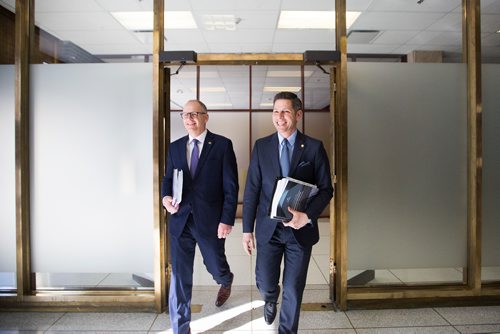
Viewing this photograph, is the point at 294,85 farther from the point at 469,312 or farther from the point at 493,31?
the point at 469,312

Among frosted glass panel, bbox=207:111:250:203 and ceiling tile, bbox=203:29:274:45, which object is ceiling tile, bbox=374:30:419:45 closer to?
ceiling tile, bbox=203:29:274:45

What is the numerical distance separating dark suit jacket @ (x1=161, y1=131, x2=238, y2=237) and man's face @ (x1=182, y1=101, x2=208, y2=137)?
120 mm

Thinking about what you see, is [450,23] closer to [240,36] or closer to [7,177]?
[240,36]

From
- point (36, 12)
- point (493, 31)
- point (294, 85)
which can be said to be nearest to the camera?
point (36, 12)

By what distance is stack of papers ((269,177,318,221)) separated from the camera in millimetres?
2002

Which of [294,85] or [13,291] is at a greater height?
[294,85]

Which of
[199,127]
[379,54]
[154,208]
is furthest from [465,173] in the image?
[154,208]

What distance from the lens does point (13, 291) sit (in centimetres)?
310

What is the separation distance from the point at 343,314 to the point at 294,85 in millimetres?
5898

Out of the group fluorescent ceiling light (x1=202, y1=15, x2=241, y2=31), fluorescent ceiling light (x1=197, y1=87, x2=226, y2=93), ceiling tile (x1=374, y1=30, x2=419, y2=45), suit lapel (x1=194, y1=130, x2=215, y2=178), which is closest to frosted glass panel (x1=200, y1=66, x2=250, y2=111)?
fluorescent ceiling light (x1=197, y1=87, x2=226, y2=93)

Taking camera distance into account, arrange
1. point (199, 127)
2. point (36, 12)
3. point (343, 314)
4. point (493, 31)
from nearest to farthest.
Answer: point (199, 127)
point (343, 314)
point (36, 12)
point (493, 31)

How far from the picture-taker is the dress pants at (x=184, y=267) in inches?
94.7

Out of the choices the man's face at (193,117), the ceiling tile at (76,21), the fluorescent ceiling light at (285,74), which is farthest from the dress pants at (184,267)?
the fluorescent ceiling light at (285,74)

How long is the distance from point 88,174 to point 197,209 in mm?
1230
